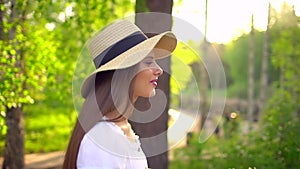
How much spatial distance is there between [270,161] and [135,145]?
471 centimetres

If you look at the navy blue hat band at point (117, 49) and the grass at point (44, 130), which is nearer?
the navy blue hat band at point (117, 49)

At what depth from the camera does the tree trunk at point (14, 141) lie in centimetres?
791

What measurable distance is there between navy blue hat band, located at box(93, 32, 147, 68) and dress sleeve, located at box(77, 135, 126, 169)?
40cm

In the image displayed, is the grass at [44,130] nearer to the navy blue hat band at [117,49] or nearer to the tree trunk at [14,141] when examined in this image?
the tree trunk at [14,141]

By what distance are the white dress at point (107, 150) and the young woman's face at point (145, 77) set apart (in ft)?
0.67

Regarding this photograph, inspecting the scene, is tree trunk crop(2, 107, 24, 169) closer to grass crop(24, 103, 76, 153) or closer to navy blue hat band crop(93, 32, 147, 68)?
grass crop(24, 103, 76, 153)

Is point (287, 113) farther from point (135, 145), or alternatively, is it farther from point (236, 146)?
point (135, 145)

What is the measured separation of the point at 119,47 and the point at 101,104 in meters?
0.29

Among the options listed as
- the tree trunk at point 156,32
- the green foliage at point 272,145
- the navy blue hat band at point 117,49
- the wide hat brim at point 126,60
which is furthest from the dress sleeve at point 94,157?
the green foliage at point 272,145

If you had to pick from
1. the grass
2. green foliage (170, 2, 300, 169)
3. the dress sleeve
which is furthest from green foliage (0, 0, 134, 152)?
the grass

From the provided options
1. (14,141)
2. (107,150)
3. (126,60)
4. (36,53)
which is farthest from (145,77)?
(14,141)

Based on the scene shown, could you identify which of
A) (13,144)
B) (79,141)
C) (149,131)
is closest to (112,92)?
(79,141)

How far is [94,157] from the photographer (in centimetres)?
213

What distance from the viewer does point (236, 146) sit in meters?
8.02
